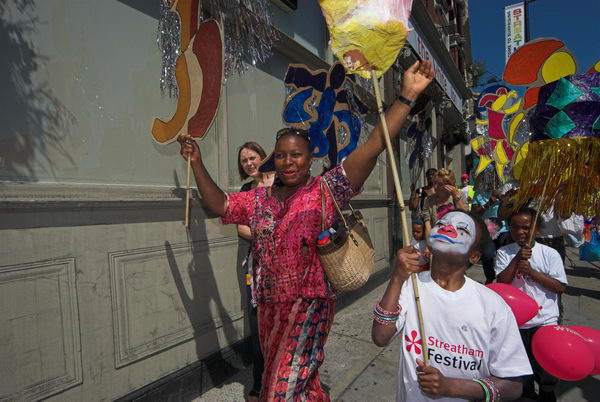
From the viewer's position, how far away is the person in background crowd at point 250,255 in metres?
2.62

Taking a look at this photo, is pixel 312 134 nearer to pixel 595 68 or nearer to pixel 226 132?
pixel 226 132

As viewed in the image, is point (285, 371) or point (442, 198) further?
point (442, 198)

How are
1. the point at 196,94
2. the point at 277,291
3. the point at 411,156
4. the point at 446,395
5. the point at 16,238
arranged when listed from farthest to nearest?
the point at 411,156 < the point at 196,94 < the point at 16,238 < the point at 277,291 < the point at 446,395

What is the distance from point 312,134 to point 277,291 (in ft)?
6.43

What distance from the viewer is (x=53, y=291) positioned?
207 cm

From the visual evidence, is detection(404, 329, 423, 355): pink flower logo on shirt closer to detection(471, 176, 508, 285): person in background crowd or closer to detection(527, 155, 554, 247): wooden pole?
detection(527, 155, 554, 247): wooden pole

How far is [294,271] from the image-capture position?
5.86ft

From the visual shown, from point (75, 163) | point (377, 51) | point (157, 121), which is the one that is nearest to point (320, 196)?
point (377, 51)

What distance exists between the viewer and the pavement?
297cm

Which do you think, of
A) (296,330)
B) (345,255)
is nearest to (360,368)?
(296,330)

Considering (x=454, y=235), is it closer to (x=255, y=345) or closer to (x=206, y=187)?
(x=206, y=187)

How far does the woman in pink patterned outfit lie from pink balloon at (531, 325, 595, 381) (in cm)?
136

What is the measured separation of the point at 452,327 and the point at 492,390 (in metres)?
0.25

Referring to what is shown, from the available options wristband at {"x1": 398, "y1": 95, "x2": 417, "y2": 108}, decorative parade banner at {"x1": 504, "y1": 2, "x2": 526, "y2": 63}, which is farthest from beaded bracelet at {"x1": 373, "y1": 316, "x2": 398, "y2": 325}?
decorative parade banner at {"x1": 504, "y1": 2, "x2": 526, "y2": 63}
